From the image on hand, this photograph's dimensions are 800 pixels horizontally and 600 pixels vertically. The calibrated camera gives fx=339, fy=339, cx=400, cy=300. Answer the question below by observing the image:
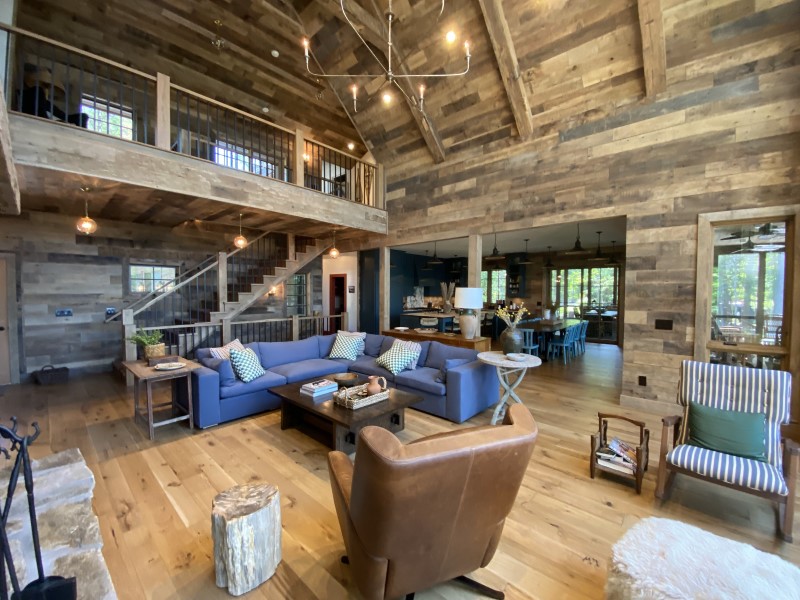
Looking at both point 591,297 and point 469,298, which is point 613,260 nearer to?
point 591,297

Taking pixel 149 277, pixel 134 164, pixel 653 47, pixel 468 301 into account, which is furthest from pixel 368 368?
pixel 149 277

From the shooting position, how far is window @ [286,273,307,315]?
9.19 m

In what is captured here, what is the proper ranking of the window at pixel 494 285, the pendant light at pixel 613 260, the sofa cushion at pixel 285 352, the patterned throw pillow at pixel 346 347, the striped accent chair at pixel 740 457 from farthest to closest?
the window at pixel 494 285
the pendant light at pixel 613 260
the patterned throw pillow at pixel 346 347
the sofa cushion at pixel 285 352
the striped accent chair at pixel 740 457

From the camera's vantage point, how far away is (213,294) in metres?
7.70

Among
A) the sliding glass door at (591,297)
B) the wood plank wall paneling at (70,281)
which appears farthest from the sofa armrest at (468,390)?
the sliding glass door at (591,297)

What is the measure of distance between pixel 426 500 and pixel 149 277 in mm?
7720

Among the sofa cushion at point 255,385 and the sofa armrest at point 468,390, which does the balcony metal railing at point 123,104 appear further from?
the sofa armrest at point 468,390

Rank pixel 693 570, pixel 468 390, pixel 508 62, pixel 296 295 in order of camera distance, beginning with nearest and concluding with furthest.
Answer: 1. pixel 693 570
2. pixel 468 390
3. pixel 508 62
4. pixel 296 295

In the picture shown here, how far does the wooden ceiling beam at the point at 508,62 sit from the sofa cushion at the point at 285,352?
457 centimetres

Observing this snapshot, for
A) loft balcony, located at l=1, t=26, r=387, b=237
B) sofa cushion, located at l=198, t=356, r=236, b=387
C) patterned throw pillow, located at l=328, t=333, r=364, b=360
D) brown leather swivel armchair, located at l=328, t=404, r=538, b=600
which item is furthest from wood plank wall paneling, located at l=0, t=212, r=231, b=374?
brown leather swivel armchair, located at l=328, t=404, r=538, b=600

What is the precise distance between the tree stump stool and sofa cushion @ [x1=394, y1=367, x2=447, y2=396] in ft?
7.92

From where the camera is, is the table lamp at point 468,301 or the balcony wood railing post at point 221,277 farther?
the balcony wood railing post at point 221,277

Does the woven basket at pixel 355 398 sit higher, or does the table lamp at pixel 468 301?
the table lamp at pixel 468 301

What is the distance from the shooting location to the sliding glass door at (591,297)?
32.6ft
